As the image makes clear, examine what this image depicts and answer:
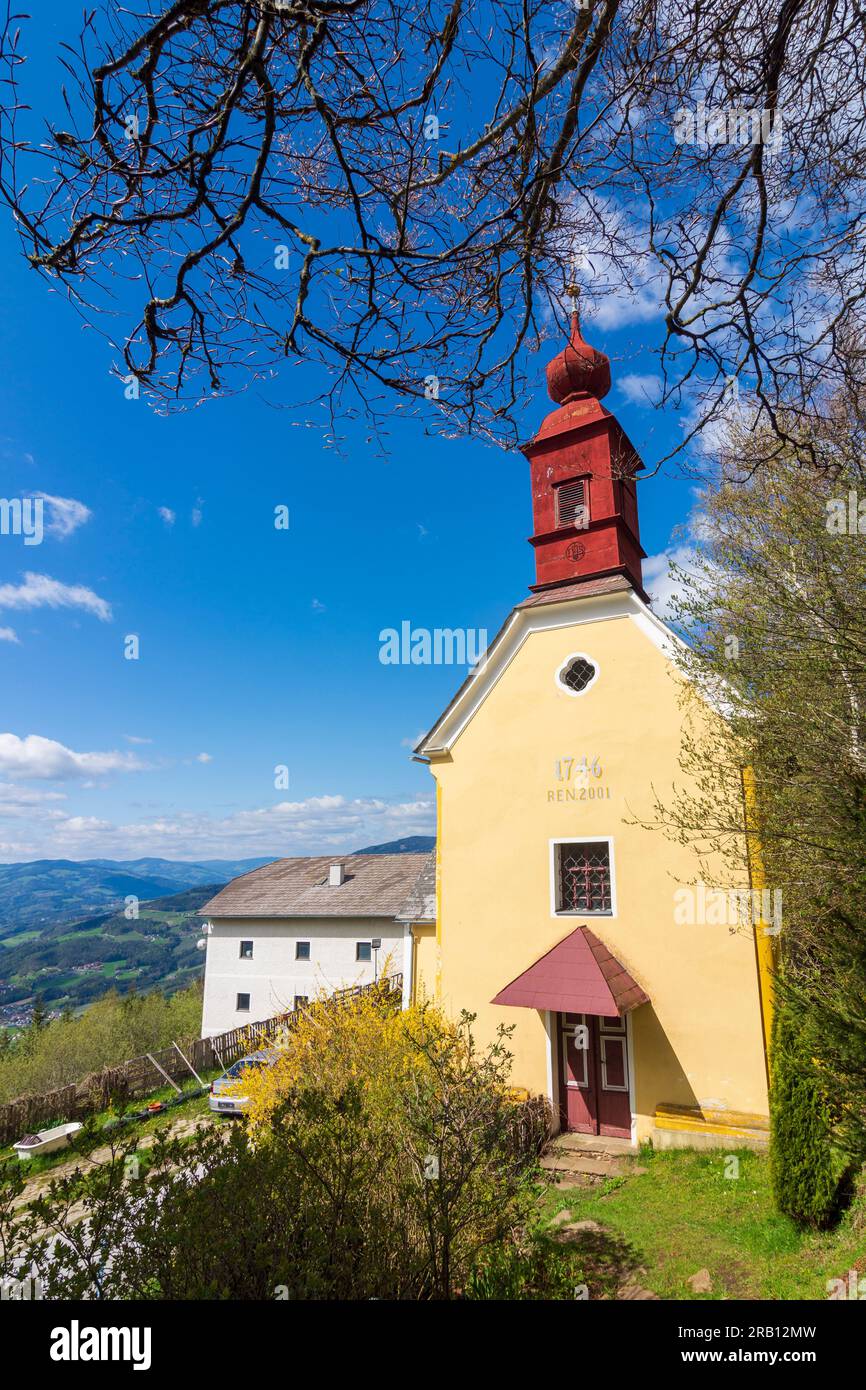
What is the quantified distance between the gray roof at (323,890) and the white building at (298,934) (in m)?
0.06

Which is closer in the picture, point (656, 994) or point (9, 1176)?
point (9, 1176)

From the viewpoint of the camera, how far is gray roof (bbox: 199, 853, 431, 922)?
32.6 meters

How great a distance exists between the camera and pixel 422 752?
13.6 metres

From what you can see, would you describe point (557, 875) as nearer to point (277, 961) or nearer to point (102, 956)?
point (277, 961)

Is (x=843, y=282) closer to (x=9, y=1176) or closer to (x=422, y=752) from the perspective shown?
(x=9, y=1176)

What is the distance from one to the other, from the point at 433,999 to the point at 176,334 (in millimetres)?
11935

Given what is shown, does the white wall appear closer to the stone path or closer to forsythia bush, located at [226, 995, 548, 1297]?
the stone path

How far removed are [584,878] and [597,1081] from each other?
3.21m

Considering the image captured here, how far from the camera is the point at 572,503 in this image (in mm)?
13742

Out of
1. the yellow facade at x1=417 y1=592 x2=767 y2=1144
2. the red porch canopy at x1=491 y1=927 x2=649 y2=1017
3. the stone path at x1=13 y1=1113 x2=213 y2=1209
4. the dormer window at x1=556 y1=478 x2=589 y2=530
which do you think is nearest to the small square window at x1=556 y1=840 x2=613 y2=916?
the yellow facade at x1=417 y1=592 x2=767 y2=1144

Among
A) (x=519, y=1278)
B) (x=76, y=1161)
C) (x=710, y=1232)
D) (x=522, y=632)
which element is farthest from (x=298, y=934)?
(x=519, y=1278)

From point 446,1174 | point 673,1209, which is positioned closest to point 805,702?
point 446,1174

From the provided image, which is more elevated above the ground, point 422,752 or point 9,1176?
point 422,752

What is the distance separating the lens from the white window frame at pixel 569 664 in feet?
39.2
